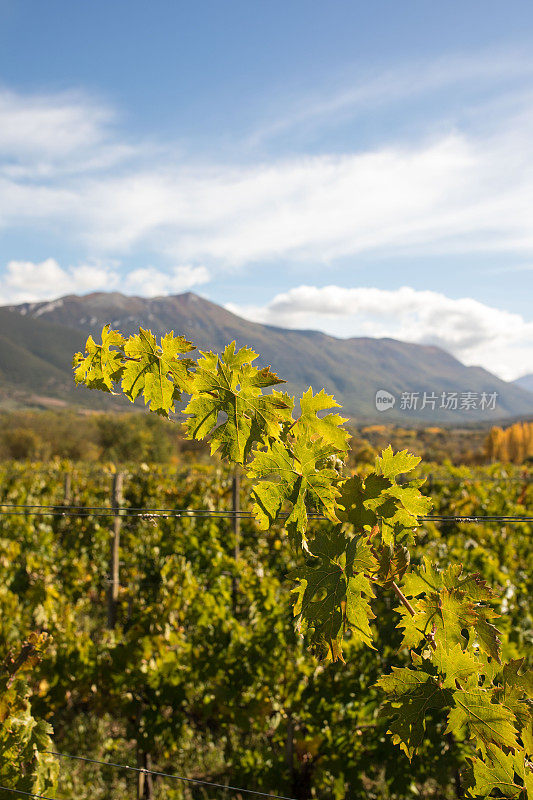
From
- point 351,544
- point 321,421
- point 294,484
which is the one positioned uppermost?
point 321,421

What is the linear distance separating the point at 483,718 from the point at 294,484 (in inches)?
25.2

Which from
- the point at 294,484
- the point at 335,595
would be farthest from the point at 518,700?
the point at 294,484

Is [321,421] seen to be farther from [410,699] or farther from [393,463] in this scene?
[410,699]

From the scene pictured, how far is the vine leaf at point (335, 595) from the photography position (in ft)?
3.97

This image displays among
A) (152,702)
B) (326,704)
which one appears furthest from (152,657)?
(326,704)

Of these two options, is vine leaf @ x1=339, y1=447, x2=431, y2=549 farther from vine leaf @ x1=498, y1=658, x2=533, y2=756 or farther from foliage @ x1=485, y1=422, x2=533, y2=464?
foliage @ x1=485, y1=422, x2=533, y2=464

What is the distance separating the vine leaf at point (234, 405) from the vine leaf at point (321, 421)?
0.14 ft

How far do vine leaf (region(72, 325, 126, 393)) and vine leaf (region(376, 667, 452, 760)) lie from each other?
101 centimetres

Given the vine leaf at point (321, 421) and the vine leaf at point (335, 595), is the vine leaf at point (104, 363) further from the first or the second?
the vine leaf at point (335, 595)

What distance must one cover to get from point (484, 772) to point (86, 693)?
3.97 m

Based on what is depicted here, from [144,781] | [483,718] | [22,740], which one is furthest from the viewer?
[144,781]

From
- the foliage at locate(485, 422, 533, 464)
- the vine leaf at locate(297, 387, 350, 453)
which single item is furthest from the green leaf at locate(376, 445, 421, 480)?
the foliage at locate(485, 422, 533, 464)

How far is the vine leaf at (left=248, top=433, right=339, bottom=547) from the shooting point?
49.3 inches

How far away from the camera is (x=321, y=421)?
134 centimetres
